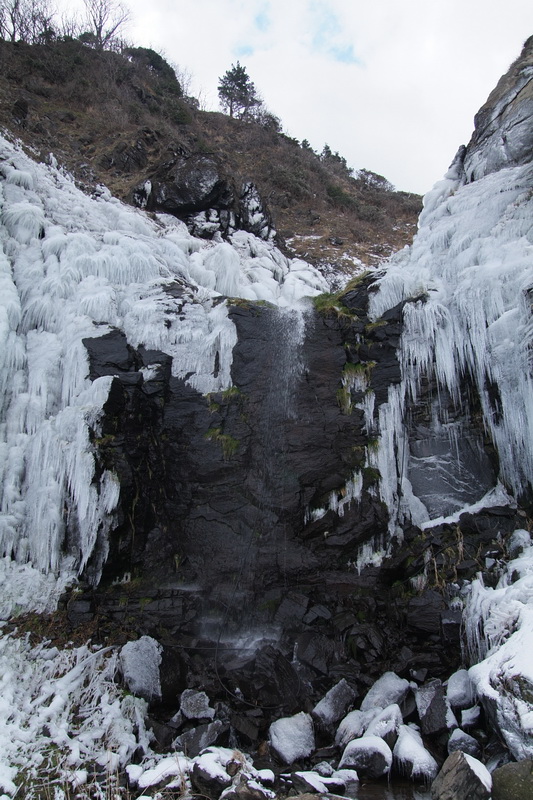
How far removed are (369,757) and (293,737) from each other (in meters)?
1.03

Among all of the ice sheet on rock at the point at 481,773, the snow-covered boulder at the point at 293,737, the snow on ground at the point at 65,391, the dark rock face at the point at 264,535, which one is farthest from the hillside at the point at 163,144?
the ice sheet on rock at the point at 481,773

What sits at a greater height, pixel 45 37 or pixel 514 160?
pixel 45 37

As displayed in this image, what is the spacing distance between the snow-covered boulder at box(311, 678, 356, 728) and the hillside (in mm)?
13994

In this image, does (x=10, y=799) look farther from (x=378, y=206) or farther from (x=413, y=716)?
(x=378, y=206)

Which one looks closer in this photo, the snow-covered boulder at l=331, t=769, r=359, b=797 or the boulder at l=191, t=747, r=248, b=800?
the boulder at l=191, t=747, r=248, b=800

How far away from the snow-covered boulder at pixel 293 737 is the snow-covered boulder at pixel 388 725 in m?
0.73

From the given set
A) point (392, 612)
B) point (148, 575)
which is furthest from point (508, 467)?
point (148, 575)

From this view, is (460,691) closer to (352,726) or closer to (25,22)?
(352,726)

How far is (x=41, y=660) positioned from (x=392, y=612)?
4.82 meters

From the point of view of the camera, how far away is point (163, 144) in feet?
62.3

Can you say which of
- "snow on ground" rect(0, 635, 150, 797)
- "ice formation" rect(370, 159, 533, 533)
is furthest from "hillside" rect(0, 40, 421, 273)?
"snow on ground" rect(0, 635, 150, 797)

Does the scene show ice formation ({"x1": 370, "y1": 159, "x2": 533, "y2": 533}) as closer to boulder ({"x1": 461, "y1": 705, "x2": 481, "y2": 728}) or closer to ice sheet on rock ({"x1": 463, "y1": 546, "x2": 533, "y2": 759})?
ice sheet on rock ({"x1": 463, "y1": 546, "x2": 533, "y2": 759})

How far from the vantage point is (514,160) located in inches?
411

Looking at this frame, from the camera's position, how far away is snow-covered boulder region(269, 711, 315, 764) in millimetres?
5656
